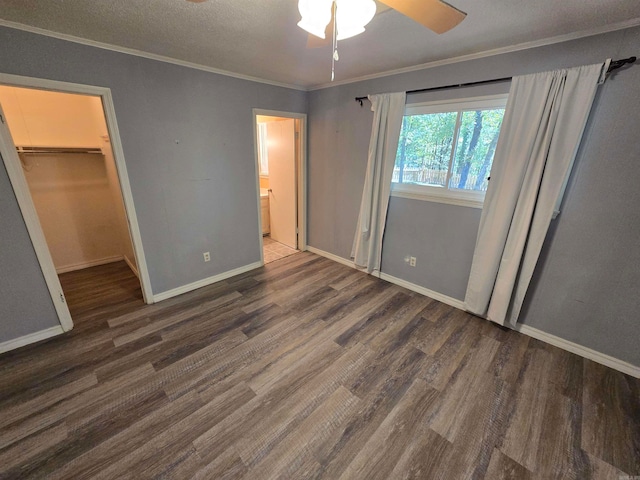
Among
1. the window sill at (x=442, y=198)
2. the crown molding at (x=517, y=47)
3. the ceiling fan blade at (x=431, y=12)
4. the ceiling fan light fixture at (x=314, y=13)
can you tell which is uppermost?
the crown molding at (x=517, y=47)

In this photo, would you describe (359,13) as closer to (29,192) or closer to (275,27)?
(275,27)

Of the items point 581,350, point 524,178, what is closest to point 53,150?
point 524,178

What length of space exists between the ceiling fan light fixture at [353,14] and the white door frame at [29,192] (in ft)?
7.03

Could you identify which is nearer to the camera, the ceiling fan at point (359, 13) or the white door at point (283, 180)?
the ceiling fan at point (359, 13)

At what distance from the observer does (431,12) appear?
44.1 inches

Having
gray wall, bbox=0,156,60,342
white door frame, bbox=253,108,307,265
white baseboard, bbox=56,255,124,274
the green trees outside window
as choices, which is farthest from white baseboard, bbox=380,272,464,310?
white baseboard, bbox=56,255,124,274

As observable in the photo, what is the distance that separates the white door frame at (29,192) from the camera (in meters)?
1.84

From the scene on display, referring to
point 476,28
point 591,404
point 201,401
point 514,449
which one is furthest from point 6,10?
point 591,404

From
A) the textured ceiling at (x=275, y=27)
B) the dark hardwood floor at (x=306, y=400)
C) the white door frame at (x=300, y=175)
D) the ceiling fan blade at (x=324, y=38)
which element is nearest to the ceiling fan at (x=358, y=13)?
the ceiling fan blade at (x=324, y=38)

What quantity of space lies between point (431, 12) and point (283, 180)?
3195 mm

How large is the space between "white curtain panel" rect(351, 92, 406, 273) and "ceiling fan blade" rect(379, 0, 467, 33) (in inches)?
59.9

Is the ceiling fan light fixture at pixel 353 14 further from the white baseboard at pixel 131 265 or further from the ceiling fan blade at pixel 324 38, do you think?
the white baseboard at pixel 131 265

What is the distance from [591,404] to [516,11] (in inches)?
101

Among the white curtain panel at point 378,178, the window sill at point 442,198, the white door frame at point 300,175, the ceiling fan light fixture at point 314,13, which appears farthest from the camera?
the white door frame at point 300,175
